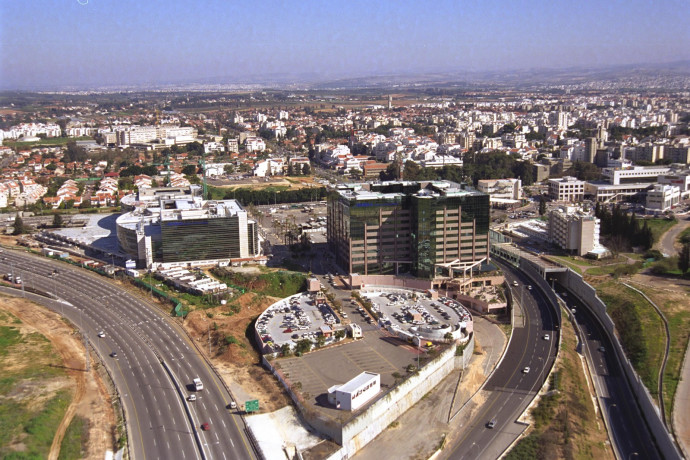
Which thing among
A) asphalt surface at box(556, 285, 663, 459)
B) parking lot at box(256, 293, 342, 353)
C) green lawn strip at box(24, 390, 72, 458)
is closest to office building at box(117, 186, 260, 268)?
parking lot at box(256, 293, 342, 353)

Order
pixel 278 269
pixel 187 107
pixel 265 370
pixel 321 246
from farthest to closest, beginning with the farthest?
pixel 187 107
pixel 321 246
pixel 278 269
pixel 265 370

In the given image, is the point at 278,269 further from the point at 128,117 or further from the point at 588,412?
the point at 128,117

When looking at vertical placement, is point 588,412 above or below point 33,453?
below

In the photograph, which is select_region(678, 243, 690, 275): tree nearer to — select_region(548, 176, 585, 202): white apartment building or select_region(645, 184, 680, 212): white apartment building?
select_region(645, 184, 680, 212): white apartment building

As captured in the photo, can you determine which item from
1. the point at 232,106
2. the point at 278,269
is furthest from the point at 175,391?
the point at 232,106

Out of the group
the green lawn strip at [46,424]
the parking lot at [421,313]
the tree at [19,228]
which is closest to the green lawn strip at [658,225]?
Answer: the parking lot at [421,313]

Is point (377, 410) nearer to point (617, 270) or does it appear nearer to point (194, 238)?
point (194, 238)
